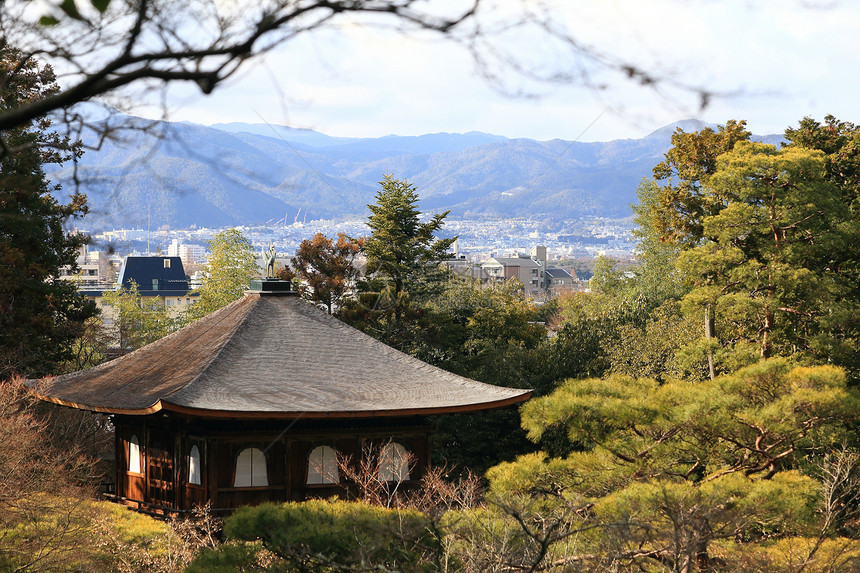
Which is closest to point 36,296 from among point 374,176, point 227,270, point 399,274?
point 399,274

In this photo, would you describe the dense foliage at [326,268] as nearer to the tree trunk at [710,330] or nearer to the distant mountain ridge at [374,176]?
the distant mountain ridge at [374,176]

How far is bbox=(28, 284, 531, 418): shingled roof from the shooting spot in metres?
14.8

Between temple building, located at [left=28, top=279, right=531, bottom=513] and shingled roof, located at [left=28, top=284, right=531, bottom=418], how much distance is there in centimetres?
3

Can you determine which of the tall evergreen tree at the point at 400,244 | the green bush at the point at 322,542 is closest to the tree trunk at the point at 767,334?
the green bush at the point at 322,542

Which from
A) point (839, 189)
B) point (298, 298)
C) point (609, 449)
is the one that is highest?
point (839, 189)

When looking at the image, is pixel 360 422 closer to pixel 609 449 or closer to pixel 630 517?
pixel 609 449

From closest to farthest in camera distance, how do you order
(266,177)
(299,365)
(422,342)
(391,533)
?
1. (266,177)
2. (391,533)
3. (299,365)
4. (422,342)

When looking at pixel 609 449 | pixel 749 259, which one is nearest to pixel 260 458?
pixel 609 449

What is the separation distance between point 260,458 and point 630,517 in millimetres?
8189

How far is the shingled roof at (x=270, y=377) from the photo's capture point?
48.4ft

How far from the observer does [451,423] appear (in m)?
23.6

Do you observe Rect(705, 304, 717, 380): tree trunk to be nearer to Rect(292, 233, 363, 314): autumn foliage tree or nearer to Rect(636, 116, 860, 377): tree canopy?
Rect(636, 116, 860, 377): tree canopy

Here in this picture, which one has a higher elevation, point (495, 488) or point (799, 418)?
point (799, 418)

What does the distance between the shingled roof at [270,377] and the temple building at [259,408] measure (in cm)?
3
